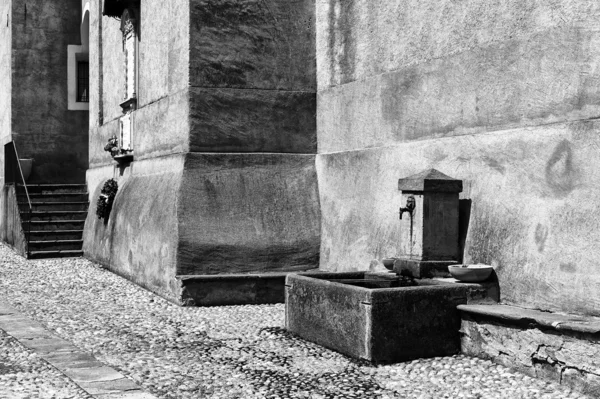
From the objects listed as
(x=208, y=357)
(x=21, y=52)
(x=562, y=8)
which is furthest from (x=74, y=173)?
(x=562, y=8)

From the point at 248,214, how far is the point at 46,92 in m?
10.5

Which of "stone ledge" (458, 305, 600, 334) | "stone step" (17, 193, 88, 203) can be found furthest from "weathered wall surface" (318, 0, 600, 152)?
"stone step" (17, 193, 88, 203)

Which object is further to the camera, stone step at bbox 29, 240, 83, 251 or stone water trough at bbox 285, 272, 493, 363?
Result: stone step at bbox 29, 240, 83, 251

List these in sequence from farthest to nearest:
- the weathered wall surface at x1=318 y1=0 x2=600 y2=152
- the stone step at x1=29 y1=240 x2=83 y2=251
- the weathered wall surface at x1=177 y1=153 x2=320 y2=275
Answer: the stone step at x1=29 y1=240 x2=83 y2=251 < the weathered wall surface at x1=177 y1=153 x2=320 y2=275 < the weathered wall surface at x1=318 y1=0 x2=600 y2=152

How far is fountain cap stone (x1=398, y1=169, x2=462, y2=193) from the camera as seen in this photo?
693cm

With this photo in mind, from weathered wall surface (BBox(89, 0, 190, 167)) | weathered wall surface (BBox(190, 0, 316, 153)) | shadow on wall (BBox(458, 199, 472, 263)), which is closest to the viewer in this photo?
shadow on wall (BBox(458, 199, 472, 263))

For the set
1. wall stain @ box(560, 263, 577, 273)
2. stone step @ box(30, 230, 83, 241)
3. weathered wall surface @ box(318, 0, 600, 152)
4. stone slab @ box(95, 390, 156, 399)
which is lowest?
stone slab @ box(95, 390, 156, 399)

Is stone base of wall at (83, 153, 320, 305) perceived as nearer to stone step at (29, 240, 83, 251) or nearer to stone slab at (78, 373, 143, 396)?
stone slab at (78, 373, 143, 396)

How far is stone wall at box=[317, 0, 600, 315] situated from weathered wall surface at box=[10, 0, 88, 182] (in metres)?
10.2

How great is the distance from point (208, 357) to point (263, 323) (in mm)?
1557

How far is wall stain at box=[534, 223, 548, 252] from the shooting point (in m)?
6.17

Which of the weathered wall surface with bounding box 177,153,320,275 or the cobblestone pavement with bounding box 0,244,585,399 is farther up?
the weathered wall surface with bounding box 177,153,320,275

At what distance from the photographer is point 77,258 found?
14609 mm

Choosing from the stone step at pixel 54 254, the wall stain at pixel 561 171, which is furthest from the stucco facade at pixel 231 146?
the stone step at pixel 54 254
